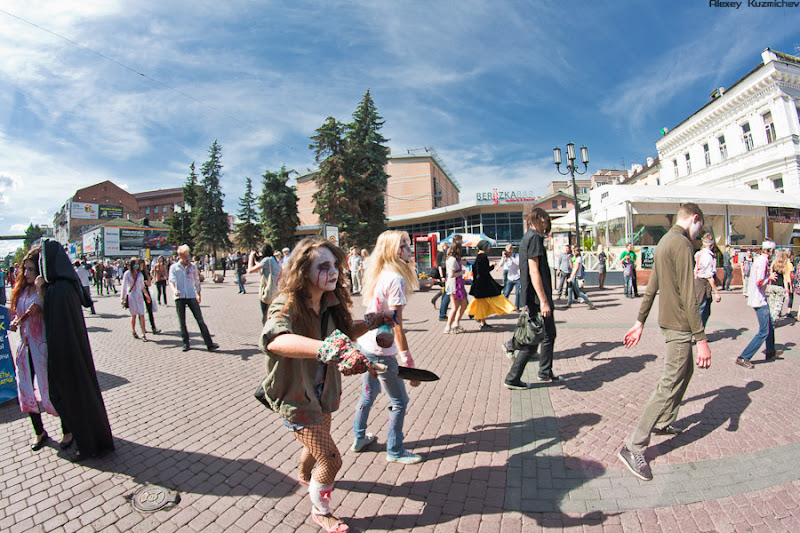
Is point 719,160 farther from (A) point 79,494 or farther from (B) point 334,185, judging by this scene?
(A) point 79,494

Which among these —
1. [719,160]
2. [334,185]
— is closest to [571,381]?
[334,185]

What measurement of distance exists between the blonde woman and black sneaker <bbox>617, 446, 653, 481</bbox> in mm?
1575

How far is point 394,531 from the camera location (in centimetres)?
223

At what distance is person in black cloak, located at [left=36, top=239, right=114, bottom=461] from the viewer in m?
3.03

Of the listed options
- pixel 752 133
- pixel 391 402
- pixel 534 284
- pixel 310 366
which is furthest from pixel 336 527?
pixel 752 133

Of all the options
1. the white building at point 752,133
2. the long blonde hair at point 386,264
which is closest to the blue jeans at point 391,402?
the long blonde hair at point 386,264

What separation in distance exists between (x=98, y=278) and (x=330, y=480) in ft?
76.2

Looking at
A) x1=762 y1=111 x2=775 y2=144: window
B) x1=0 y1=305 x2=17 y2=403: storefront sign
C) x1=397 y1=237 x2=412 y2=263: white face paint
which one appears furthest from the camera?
x1=762 y1=111 x2=775 y2=144: window

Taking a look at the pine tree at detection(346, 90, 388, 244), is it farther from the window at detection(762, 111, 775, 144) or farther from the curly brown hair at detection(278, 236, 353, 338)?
the window at detection(762, 111, 775, 144)

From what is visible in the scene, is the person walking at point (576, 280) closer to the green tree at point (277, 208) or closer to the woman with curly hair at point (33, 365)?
the woman with curly hair at point (33, 365)

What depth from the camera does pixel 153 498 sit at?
2633mm

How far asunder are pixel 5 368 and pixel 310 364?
4.98 m

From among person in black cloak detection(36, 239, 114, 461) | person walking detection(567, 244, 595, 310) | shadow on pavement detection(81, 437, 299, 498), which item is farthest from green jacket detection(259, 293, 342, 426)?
person walking detection(567, 244, 595, 310)

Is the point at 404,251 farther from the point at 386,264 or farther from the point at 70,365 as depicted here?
the point at 70,365
